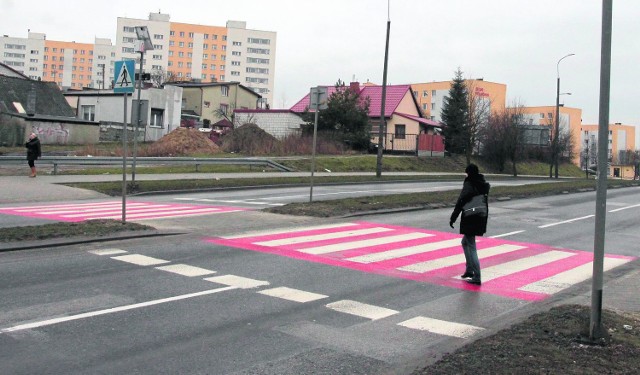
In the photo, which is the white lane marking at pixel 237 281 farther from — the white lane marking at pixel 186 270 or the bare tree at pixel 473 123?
the bare tree at pixel 473 123

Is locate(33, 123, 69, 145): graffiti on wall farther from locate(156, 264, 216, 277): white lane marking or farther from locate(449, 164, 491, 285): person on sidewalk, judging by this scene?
locate(449, 164, 491, 285): person on sidewalk

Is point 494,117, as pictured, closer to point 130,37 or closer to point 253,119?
point 253,119

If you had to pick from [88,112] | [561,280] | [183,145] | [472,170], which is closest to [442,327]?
[472,170]

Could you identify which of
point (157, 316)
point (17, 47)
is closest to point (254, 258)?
point (157, 316)

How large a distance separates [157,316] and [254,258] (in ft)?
11.4

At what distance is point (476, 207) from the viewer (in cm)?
870

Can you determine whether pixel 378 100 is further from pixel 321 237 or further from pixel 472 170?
pixel 472 170

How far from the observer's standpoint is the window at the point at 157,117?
58844 mm

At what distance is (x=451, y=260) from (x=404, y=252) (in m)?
0.90

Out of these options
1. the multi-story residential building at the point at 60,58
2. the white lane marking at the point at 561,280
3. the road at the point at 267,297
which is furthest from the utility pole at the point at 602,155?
the multi-story residential building at the point at 60,58

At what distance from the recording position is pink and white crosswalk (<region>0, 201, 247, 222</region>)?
47.3 ft

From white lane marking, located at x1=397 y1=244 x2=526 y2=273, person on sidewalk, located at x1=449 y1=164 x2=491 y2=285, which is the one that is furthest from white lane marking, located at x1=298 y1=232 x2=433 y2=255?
person on sidewalk, located at x1=449 y1=164 x2=491 y2=285

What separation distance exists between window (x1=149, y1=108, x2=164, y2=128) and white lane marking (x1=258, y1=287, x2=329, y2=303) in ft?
176

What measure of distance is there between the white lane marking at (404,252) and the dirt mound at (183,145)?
30295 mm
